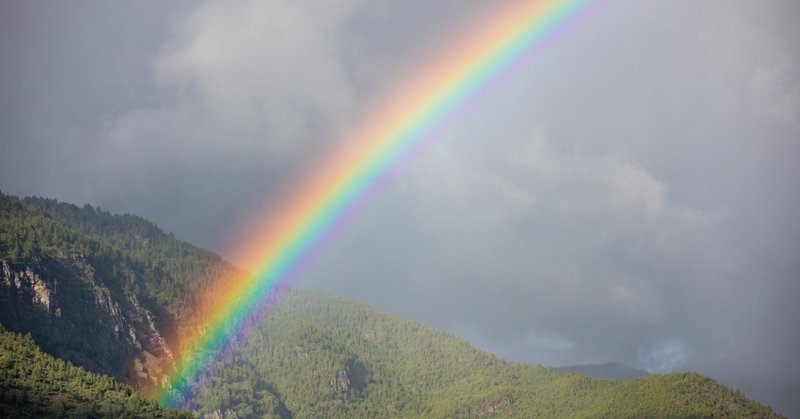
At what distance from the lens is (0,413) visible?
7648 inches
